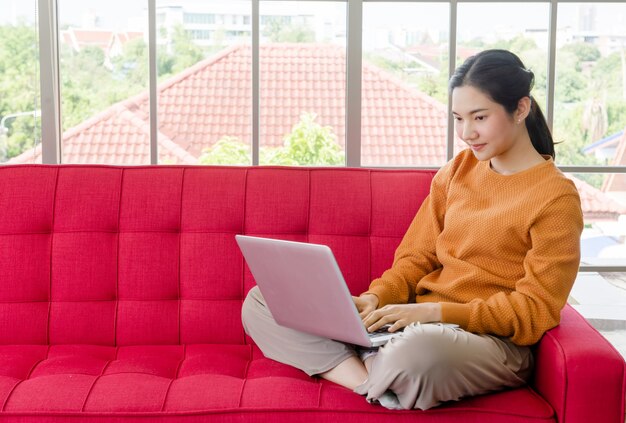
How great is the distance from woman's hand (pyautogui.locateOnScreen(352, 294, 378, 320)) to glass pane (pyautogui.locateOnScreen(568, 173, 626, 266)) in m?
2.18

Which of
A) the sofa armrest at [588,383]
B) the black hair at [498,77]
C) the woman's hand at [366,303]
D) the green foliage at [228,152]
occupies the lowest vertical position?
the sofa armrest at [588,383]

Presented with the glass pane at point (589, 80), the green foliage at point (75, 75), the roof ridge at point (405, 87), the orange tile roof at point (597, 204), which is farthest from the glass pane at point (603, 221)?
→ the green foliage at point (75, 75)

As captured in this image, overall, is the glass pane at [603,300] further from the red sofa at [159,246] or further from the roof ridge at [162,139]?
the roof ridge at [162,139]

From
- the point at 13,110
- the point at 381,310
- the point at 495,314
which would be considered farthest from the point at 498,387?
the point at 13,110

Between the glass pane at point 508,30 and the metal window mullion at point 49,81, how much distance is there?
1.79 meters

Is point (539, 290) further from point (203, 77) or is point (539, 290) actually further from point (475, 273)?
point (203, 77)

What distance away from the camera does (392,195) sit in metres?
2.35

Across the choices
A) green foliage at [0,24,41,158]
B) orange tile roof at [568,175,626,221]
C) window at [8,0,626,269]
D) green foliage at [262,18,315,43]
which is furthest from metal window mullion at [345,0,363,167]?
green foliage at [0,24,41,158]

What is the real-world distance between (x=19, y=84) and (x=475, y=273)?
7.63 feet

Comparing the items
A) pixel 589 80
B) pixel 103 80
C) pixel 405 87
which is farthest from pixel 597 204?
pixel 103 80

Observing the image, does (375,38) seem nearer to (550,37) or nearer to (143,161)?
(550,37)

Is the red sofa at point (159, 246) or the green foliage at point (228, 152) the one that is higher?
the green foliage at point (228, 152)

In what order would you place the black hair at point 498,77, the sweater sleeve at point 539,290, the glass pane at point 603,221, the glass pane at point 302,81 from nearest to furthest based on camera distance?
the sweater sleeve at point 539,290 → the black hair at point 498,77 → the glass pane at point 302,81 → the glass pane at point 603,221

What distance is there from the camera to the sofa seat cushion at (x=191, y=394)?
5.72 ft
